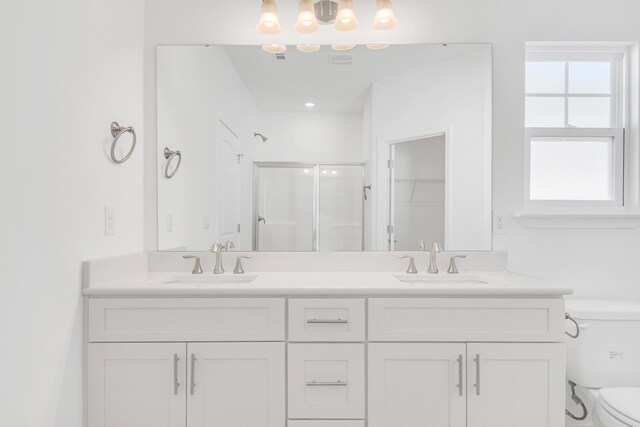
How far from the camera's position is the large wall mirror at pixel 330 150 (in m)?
1.93

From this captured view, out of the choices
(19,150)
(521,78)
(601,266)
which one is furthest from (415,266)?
(19,150)

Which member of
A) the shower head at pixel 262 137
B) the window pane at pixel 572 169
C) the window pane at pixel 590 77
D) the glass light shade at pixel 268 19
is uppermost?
the glass light shade at pixel 268 19

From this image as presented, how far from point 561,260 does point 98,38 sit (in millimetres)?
2334

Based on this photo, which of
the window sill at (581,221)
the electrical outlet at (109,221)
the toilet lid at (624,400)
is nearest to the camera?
the toilet lid at (624,400)

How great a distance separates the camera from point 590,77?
2037 mm

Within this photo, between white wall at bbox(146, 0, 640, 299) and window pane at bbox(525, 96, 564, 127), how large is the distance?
0.44 ft

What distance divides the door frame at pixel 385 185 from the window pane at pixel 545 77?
0.55 metres

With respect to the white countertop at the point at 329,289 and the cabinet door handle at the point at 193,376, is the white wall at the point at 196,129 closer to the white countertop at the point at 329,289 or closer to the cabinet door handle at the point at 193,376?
the white countertop at the point at 329,289

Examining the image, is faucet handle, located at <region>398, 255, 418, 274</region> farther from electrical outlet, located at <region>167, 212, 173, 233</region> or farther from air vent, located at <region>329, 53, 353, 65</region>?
electrical outlet, located at <region>167, 212, 173, 233</region>

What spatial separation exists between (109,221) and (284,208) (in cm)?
79

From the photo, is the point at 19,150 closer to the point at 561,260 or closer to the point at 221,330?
the point at 221,330

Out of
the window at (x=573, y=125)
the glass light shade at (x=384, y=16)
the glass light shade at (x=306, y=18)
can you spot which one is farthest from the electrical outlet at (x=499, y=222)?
the glass light shade at (x=306, y=18)

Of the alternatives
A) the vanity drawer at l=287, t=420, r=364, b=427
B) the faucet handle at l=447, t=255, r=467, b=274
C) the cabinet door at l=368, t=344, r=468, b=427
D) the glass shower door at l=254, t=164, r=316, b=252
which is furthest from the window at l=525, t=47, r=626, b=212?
the vanity drawer at l=287, t=420, r=364, b=427

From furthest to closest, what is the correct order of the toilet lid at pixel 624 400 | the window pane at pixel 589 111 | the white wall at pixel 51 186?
1. the window pane at pixel 589 111
2. the toilet lid at pixel 624 400
3. the white wall at pixel 51 186
